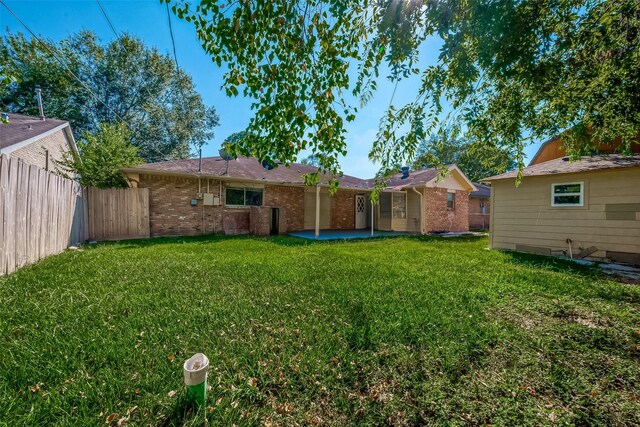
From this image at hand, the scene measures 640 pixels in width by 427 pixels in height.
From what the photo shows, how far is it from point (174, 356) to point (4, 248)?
14.3ft

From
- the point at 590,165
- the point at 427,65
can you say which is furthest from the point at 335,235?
the point at 427,65

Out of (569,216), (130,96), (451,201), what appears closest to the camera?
(569,216)

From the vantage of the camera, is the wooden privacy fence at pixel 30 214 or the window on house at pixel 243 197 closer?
the wooden privacy fence at pixel 30 214

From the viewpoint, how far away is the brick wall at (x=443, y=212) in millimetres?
14391

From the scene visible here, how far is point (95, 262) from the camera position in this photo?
18.2 ft

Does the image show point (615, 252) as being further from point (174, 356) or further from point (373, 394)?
point (174, 356)

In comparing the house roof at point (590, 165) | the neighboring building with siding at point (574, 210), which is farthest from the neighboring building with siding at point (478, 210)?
the neighboring building with siding at point (574, 210)

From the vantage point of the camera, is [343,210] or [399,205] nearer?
[399,205]

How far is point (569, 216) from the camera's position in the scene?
7.70 m

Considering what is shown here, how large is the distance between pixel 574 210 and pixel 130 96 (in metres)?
30.7

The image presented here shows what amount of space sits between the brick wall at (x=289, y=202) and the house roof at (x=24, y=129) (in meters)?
9.05

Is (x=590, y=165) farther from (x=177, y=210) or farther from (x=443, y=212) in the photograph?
(x=177, y=210)

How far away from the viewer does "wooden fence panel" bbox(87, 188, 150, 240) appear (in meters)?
9.38

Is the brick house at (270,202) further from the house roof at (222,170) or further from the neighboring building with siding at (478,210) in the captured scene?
the neighboring building with siding at (478,210)
